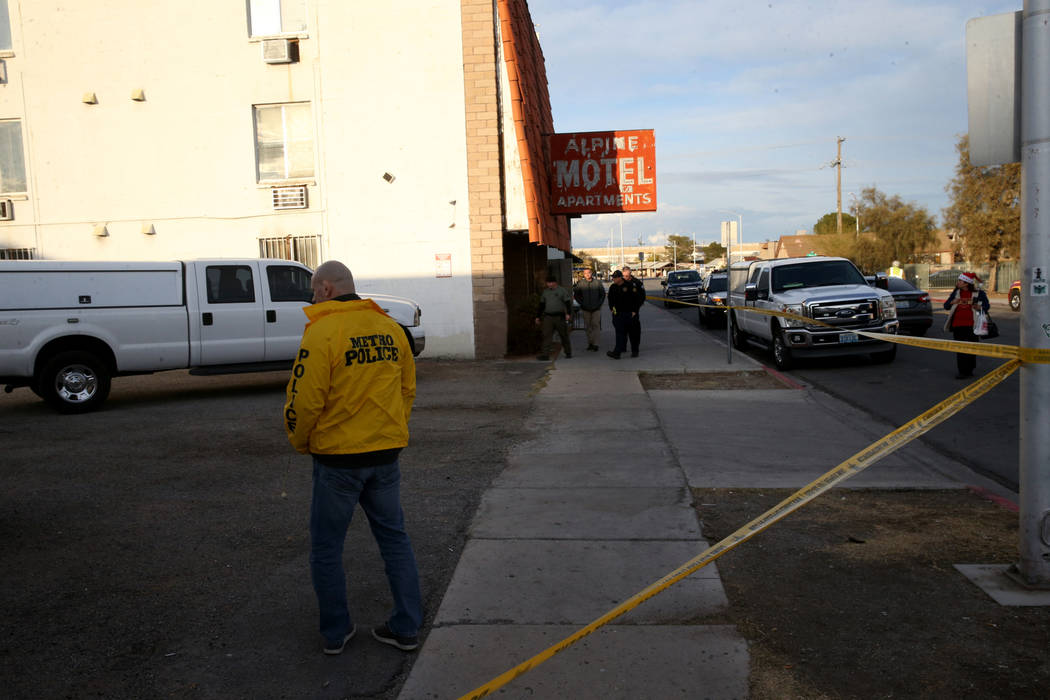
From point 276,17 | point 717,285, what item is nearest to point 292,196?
point 276,17

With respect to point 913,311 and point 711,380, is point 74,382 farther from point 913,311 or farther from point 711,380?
point 913,311

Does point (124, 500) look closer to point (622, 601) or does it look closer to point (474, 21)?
point (622, 601)

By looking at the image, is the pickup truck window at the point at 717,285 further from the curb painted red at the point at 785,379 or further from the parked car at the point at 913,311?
the curb painted red at the point at 785,379

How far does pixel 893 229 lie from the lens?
196ft

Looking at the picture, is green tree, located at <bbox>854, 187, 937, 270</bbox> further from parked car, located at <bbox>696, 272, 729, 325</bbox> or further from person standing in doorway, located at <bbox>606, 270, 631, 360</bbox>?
person standing in doorway, located at <bbox>606, 270, 631, 360</bbox>

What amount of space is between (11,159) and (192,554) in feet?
53.8

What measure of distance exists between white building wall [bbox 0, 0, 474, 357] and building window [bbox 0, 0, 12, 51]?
0.36 m

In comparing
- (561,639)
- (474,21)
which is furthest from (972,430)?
(474,21)

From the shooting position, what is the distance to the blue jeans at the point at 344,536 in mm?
3930

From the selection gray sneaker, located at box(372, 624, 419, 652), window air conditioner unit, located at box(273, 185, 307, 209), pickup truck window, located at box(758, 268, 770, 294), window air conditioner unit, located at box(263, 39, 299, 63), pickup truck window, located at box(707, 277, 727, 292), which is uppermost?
window air conditioner unit, located at box(263, 39, 299, 63)

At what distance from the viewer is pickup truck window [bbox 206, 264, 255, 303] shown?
12.3m

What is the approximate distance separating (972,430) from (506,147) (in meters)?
10.5

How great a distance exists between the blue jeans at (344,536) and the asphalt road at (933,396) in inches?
212

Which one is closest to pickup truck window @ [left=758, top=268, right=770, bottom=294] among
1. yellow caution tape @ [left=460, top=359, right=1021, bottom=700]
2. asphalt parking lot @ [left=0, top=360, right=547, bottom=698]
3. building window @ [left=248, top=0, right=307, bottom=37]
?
asphalt parking lot @ [left=0, top=360, right=547, bottom=698]
